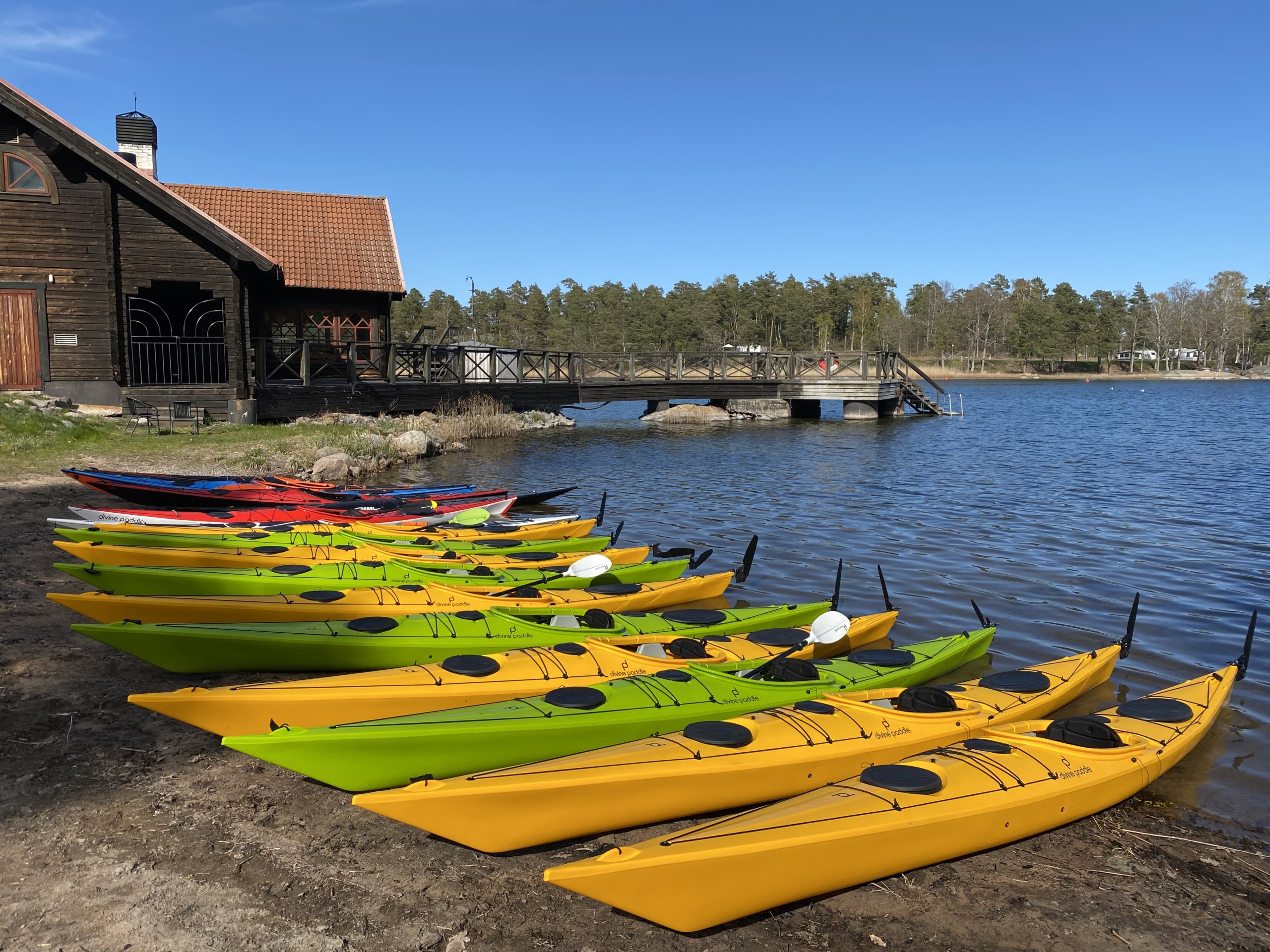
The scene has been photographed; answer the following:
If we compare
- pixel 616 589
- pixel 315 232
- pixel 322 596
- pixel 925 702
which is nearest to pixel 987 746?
pixel 925 702

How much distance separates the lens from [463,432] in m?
23.0

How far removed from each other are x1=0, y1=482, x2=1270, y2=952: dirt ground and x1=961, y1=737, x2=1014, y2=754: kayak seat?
440 mm

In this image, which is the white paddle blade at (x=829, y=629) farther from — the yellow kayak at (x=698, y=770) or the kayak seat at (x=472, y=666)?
the kayak seat at (x=472, y=666)

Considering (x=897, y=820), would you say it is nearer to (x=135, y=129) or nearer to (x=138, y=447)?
(x=138, y=447)

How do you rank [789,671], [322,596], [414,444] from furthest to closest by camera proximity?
[414,444]
[322,596]
[789,671]

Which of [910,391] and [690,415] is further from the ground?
[910,391]

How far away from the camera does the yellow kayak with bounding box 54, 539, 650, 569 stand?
7.20m

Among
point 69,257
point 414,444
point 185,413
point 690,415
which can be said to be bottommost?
point 414,444

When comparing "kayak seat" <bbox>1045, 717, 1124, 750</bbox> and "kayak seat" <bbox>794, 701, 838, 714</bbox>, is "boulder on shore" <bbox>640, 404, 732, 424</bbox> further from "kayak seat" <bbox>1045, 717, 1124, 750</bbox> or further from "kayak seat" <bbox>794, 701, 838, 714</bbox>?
"kayak seat" <bbox>1045, 717, 1124, 750</bbox>

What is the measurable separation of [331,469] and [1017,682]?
12218 mm

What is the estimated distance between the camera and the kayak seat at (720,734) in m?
4.13

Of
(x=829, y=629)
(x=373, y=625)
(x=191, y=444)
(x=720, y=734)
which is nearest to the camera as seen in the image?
(x=720, y=734)

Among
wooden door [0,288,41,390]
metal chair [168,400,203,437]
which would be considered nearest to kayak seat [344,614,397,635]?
metal chair [168,400,203,437]

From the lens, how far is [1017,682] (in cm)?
555
